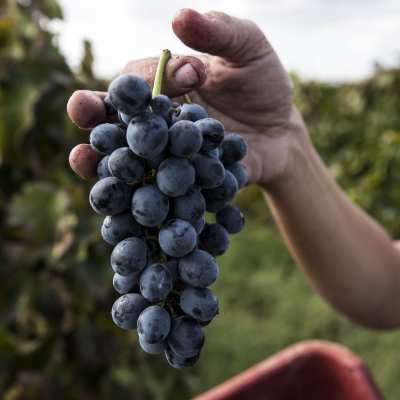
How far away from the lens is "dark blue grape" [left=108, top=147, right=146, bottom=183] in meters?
0.62

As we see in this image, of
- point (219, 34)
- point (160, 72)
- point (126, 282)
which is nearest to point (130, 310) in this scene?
point (126, 282)

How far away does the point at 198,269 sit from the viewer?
0.63 meters

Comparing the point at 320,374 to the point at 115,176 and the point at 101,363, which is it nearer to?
the point at 101,363

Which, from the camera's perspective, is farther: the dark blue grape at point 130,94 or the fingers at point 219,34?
the fingers at point 219,34

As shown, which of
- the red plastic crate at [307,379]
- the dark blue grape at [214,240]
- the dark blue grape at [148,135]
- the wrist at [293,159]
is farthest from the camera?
the red plastic crate at [307,379]

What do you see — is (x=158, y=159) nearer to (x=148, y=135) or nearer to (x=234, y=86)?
(x=148, y=135)

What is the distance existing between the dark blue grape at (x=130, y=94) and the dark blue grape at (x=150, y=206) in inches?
3.4

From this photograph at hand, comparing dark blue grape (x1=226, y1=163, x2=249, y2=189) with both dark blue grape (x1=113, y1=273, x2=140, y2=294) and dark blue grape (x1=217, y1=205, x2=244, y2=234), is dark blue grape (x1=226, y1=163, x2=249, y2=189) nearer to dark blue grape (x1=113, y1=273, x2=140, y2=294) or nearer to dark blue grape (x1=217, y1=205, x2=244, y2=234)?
dark blue grape (x1=217, y1=205, x2=244, y2=234)

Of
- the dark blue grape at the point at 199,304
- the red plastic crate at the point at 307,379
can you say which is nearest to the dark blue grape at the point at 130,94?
the dark blue grape at the point at 199,304

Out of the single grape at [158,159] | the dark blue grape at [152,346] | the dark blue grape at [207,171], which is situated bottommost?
the dark blue grape at [152,346]

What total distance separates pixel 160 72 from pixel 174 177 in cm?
14

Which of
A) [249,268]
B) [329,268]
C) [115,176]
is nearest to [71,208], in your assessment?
[329,268]

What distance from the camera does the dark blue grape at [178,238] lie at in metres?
0.61

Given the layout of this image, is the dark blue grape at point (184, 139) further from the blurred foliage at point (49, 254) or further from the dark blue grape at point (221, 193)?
the blurred foliage at point (49, 254)
